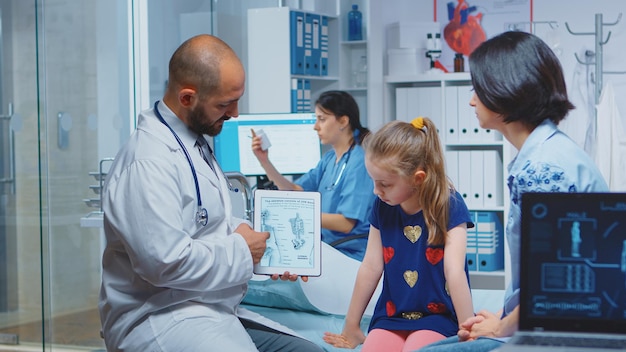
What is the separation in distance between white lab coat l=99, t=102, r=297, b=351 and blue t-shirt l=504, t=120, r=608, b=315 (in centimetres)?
68

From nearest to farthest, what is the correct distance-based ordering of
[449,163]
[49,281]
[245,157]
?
1. [49,281]
2. [245,157]
3. [449,163]

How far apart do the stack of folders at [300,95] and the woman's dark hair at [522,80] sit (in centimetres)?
343

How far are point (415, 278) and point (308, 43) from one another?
3.23 meters

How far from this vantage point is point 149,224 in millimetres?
2076

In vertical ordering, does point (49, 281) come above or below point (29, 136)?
below

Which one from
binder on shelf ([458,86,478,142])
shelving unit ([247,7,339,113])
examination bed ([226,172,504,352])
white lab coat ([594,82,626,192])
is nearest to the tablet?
examination bed ([226,172,504,352])

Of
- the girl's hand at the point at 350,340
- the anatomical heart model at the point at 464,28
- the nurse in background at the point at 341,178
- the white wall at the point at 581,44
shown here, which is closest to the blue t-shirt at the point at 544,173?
the girl's hand at the point at 350,340

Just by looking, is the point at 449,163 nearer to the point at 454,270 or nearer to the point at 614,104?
the point at 614,104

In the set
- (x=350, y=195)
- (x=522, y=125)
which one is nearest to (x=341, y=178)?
(x=350, y=195)

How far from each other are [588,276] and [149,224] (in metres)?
1.06

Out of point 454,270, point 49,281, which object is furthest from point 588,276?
point 49,281

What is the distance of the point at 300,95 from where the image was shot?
5414 millimetres

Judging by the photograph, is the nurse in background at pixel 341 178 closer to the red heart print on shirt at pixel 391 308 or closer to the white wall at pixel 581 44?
the red heart print on shirt at pixel 391 308

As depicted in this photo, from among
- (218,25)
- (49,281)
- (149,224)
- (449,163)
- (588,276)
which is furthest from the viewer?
(449,163)
